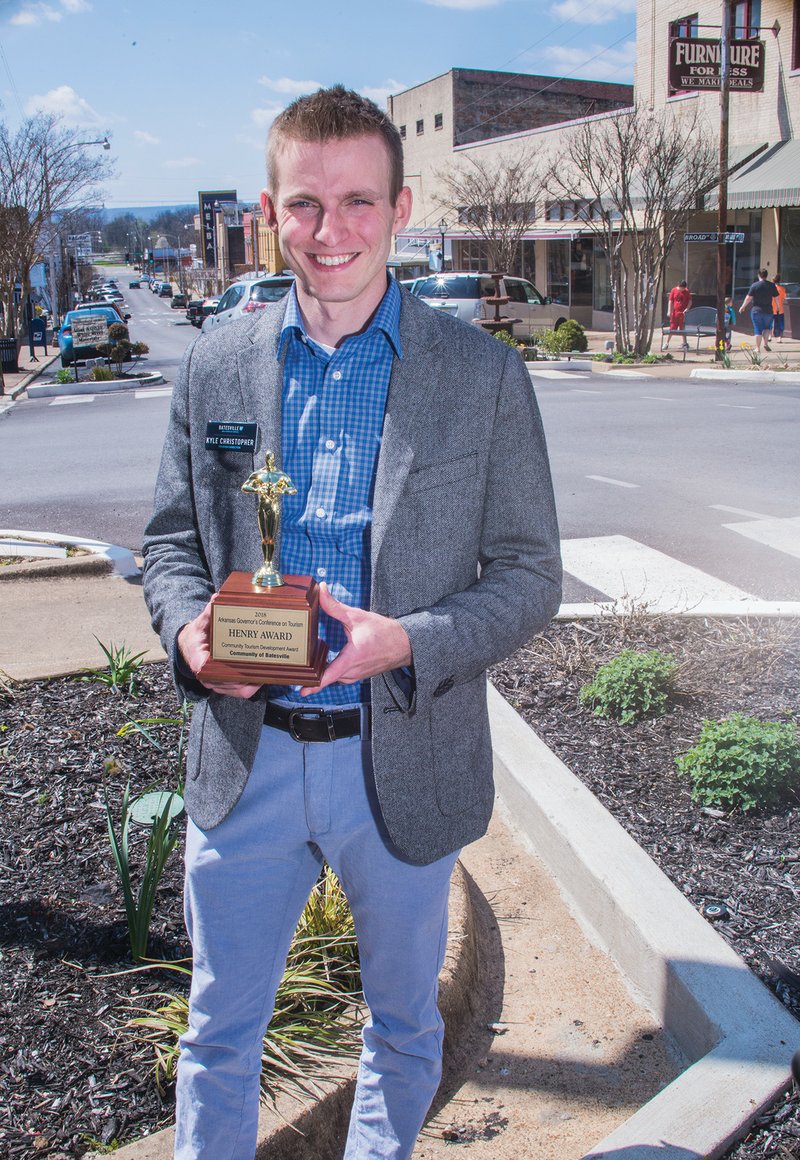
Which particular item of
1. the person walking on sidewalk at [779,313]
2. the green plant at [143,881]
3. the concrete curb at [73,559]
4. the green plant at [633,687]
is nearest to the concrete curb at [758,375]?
the person walking on sidewalk at [779,313]

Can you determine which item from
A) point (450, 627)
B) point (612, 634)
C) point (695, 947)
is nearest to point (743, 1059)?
point (695, 947)

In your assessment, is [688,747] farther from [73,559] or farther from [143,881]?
[73,559]

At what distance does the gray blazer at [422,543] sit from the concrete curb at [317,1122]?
0.79 metres

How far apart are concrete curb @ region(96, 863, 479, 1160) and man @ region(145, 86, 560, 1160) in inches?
12.7

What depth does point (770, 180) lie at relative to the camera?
25.8 m

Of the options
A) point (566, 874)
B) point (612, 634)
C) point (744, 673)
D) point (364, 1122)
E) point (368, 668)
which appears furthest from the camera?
point (612, 634)

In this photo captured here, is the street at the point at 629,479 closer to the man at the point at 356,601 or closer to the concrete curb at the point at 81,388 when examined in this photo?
the concrete curb at the point at 81,388

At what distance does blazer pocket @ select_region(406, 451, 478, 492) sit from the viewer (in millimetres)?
1930

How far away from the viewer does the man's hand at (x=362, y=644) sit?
1770mm

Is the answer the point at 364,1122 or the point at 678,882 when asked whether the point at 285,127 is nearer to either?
the point at 364,1122

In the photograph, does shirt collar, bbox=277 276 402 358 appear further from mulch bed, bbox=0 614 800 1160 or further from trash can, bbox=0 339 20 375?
trash can, bbox=0 339 20 375

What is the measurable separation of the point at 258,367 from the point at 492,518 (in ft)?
1.64

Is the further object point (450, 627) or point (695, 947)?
point (695, 947)

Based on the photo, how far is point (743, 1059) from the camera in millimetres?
2539
